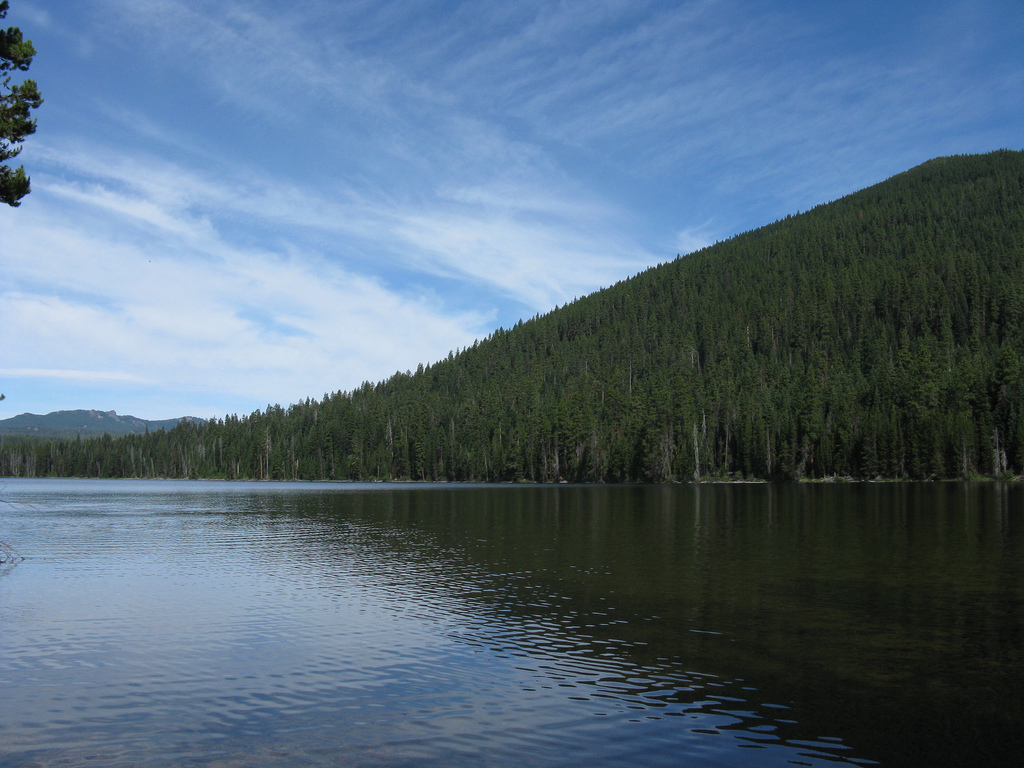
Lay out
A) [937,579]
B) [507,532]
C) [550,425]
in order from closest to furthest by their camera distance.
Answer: [937,579]
[507,532]
[550,425]

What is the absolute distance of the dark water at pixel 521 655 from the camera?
43.5 feet

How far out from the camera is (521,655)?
63.4 feet

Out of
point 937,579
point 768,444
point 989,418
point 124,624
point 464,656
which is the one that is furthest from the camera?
point 768,444

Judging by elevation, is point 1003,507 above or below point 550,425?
below

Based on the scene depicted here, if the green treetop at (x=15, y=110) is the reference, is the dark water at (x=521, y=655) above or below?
below

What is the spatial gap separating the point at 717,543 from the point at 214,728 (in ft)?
114

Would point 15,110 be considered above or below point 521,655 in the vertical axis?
above

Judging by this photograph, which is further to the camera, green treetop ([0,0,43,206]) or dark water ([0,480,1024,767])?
green treetop ([0,0,43,206])

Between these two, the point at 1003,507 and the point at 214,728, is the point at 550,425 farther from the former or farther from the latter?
the point at 214,728

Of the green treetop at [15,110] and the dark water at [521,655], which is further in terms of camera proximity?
the green treetop at [15,110]

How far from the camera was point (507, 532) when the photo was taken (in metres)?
52.1

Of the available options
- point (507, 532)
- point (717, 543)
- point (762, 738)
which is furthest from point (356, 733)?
point (507, 532)

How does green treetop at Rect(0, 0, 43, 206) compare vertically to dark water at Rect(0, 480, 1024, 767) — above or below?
above

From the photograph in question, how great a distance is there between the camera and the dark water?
13.3 meters
